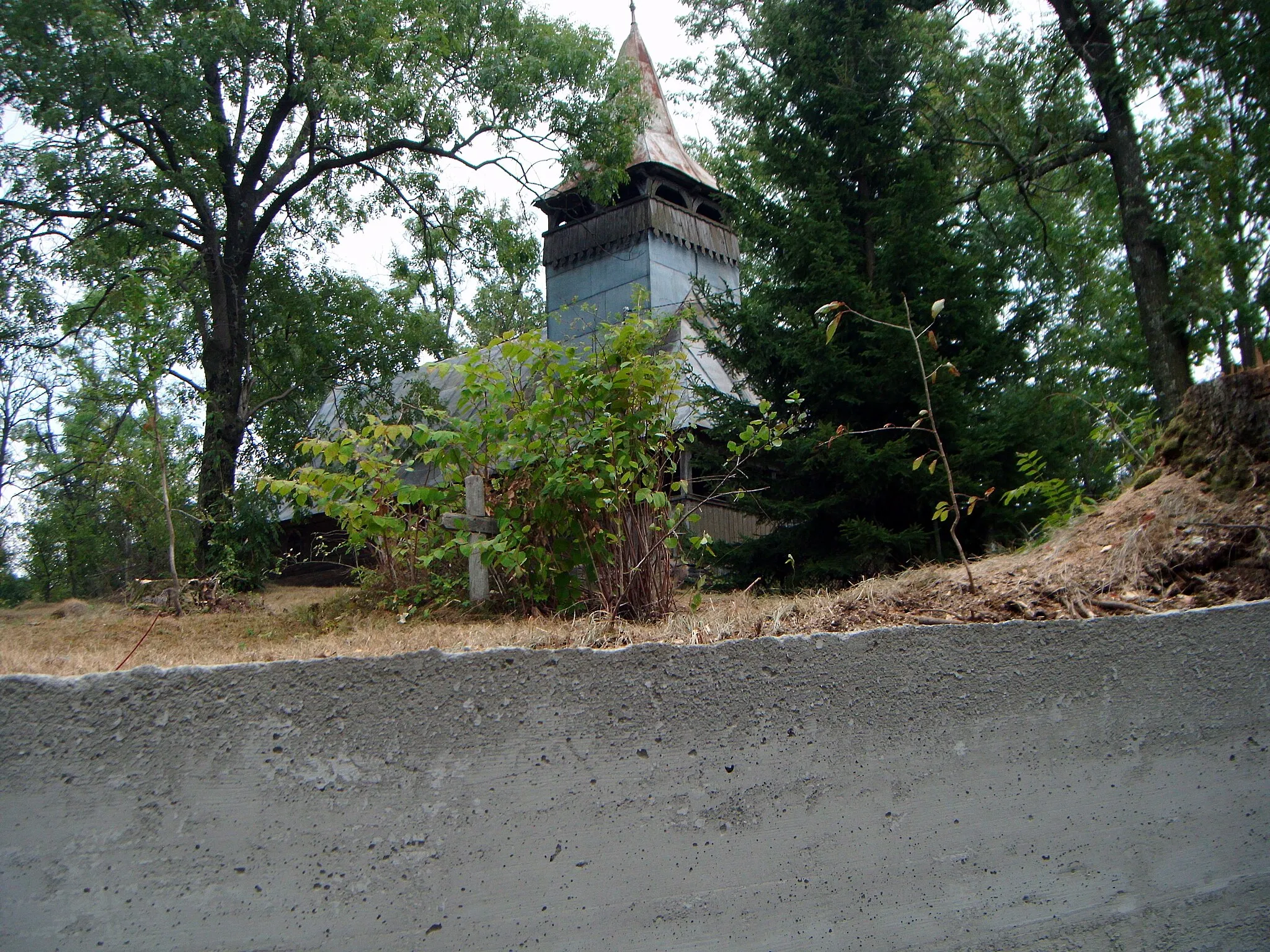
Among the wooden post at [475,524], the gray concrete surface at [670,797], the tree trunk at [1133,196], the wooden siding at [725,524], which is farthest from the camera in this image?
the wooden siding at [725,524]

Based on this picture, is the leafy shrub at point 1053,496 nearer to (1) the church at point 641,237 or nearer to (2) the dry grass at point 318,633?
(2) the dry grass at point 318,633

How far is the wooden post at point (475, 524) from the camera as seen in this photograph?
523 cm

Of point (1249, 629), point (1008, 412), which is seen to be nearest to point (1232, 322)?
point (1008, 412)

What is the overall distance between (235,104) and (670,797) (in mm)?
16301

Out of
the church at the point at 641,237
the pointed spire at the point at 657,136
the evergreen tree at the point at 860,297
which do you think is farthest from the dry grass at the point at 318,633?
the pointed spire at the point at 657,136

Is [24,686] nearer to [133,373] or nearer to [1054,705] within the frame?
[1054,705]

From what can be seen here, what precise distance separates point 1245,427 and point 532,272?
1402 centimetres

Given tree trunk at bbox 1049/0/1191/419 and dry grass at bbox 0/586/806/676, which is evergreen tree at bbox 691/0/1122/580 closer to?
tree trunk at bbox 1049/0/1191/419

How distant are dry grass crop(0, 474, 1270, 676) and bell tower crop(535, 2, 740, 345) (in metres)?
17.9

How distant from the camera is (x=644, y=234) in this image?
23.3 metres

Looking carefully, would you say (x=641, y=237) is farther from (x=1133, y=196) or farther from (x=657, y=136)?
(x=1133, y=196)

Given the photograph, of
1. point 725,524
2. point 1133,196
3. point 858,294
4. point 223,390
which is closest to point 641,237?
point 725,524

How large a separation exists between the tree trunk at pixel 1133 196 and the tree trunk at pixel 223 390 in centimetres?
1166

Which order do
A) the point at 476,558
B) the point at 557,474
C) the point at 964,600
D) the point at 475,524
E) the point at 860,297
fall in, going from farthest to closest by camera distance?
the point at 860,297
the point at 476,558
the point at 475,524
the point at 557,474
the point at 964,600
